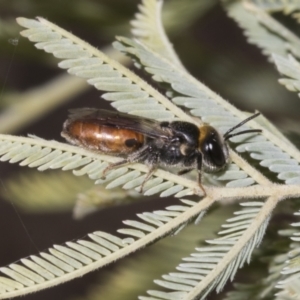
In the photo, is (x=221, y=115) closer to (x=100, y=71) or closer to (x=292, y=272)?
(x=100, y=71)

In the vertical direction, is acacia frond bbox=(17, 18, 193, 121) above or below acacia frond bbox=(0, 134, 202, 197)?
above

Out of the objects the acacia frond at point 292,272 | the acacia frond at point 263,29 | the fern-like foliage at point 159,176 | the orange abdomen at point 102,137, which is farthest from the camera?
the acacia frond at point 263,29

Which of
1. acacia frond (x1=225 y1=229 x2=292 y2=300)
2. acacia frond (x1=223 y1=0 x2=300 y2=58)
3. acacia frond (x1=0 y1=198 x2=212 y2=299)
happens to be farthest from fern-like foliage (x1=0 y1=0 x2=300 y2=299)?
acacia frond (x1=223 y1=0 x2=300 y2=58)

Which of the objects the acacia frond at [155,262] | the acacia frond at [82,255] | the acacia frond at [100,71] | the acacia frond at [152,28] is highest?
the acacia frond at [152,28]

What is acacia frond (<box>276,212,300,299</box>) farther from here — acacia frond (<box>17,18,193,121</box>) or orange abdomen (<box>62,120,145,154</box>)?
orange abdomen (<box>62,120,145,154</box>)

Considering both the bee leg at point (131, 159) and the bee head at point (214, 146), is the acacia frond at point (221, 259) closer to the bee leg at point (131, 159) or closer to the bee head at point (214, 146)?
the bee head at point (214, 146)

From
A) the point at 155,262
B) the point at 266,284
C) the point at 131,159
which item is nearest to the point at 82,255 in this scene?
the point at 131,159

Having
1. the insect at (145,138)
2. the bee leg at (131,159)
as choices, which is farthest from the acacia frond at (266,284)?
the bee leg at (131,159)
